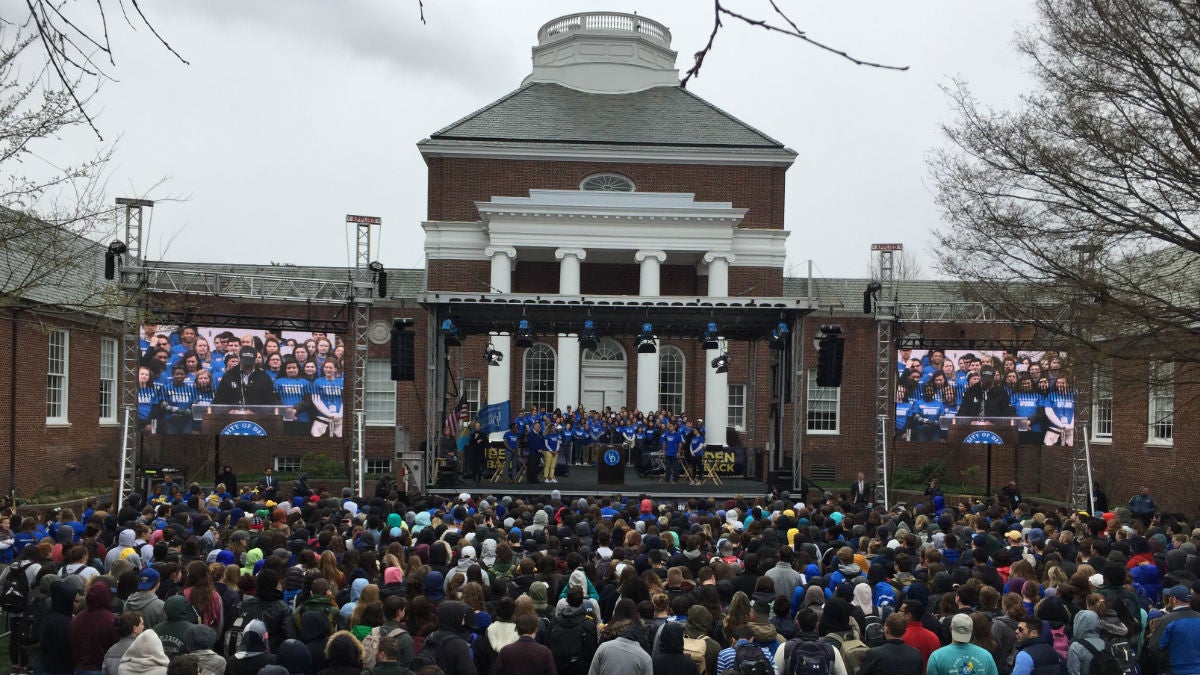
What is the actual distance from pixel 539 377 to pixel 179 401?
14.6 metres

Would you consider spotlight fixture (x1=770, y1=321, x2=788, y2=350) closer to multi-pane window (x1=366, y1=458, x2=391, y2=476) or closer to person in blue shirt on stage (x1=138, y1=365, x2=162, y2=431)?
person in blue shirt on stage (x1=138, y1=365, x2=162, y2=431)

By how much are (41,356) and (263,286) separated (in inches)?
350

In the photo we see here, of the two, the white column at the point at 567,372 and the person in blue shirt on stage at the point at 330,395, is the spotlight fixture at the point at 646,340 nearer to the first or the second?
the person in blue shirt on stage at the point at 330,395

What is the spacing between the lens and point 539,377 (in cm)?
3644

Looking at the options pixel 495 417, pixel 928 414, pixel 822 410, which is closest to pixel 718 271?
pixel 822 410

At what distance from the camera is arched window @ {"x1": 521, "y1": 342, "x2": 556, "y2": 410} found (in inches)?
1432

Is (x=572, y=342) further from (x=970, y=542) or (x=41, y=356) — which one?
(x=970, y=542)

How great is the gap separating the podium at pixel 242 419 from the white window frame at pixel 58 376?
614cm

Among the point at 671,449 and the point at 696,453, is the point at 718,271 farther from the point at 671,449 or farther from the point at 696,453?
the point at 671,449

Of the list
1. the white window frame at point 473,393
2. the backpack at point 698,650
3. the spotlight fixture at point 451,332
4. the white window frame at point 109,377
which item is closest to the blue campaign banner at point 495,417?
the spotlight fixture at point 451,332

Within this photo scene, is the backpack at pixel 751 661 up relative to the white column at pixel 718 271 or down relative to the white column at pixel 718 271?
down

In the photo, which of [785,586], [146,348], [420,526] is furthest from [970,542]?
[146,348]

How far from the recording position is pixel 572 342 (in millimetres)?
33281

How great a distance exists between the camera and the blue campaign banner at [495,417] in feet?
85.8
